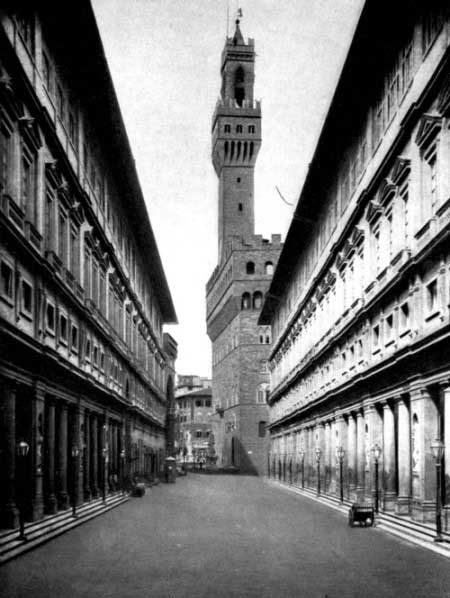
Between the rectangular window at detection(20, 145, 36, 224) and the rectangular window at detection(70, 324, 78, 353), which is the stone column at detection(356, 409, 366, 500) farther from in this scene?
the rectangular window at detection(20, 145, 36, 224)

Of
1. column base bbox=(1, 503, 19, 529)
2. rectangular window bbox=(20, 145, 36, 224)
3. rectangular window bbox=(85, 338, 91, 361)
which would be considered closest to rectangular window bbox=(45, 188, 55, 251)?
rectangular window bbox=(20, 145, 36, 224)

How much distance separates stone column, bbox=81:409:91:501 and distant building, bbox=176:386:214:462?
457 feet

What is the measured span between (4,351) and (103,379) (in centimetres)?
2477

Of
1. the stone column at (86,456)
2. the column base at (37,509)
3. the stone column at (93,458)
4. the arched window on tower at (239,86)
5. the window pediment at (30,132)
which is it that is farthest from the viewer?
the arched window on tower at (239,86)

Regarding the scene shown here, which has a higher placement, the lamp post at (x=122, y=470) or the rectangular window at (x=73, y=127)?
the rectangular window at (x=73, y=127)

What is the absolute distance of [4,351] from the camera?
86.5 feet

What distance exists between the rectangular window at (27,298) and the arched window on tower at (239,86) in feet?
350

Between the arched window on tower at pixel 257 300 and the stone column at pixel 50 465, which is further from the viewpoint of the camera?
the arched window on tower at pixel 257 300

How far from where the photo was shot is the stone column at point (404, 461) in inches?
1308

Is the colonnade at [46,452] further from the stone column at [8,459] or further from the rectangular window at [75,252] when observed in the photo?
the rectangular window at [75,252]

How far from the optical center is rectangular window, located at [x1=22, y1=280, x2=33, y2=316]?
29.7 m

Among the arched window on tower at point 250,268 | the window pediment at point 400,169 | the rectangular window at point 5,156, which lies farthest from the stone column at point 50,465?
the arched window on tower at point 250,268

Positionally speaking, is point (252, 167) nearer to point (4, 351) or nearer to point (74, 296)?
point (74, 296)

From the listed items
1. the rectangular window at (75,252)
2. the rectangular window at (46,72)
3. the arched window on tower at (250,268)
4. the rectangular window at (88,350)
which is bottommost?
the rectangular window at (88,350)
